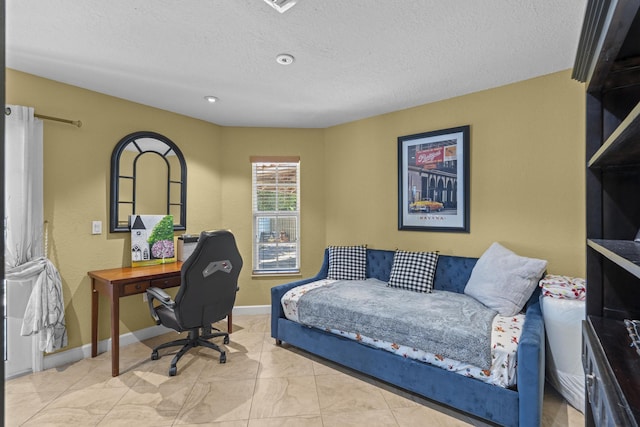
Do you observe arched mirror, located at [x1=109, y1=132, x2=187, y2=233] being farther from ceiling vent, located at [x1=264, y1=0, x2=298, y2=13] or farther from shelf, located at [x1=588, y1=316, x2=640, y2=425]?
shelf, located at [x1=588, y1=316, x2=640, y2=425]

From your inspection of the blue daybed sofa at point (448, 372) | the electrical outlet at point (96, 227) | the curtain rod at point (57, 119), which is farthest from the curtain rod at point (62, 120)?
the blue daybed sofa at point (448, 372)

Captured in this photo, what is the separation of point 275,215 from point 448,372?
2697 millimetres

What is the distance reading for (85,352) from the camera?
9.20ft

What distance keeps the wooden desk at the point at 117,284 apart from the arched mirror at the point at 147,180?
0.49 m

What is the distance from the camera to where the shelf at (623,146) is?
76 cm

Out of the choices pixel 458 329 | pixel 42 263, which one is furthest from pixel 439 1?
pixel 42 263

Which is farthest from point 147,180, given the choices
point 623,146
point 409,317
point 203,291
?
point 623,146

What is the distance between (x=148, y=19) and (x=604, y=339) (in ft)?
8.73

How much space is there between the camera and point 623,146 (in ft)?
3.10

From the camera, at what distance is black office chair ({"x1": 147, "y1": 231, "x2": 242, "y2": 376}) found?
245 centimetres

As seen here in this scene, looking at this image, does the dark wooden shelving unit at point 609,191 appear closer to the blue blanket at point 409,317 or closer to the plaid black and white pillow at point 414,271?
the blue blanket at point 409,317

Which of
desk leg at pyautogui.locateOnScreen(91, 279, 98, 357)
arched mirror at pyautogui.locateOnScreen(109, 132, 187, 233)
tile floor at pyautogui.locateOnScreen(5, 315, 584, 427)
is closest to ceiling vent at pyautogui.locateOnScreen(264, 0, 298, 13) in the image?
arched mirror at pyautogui.locateOnScreen(109, 132, 187, 233)

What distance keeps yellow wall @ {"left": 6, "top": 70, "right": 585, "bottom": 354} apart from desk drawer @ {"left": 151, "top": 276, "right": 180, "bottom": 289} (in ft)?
2.10

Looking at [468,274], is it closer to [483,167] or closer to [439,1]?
[483,167]
